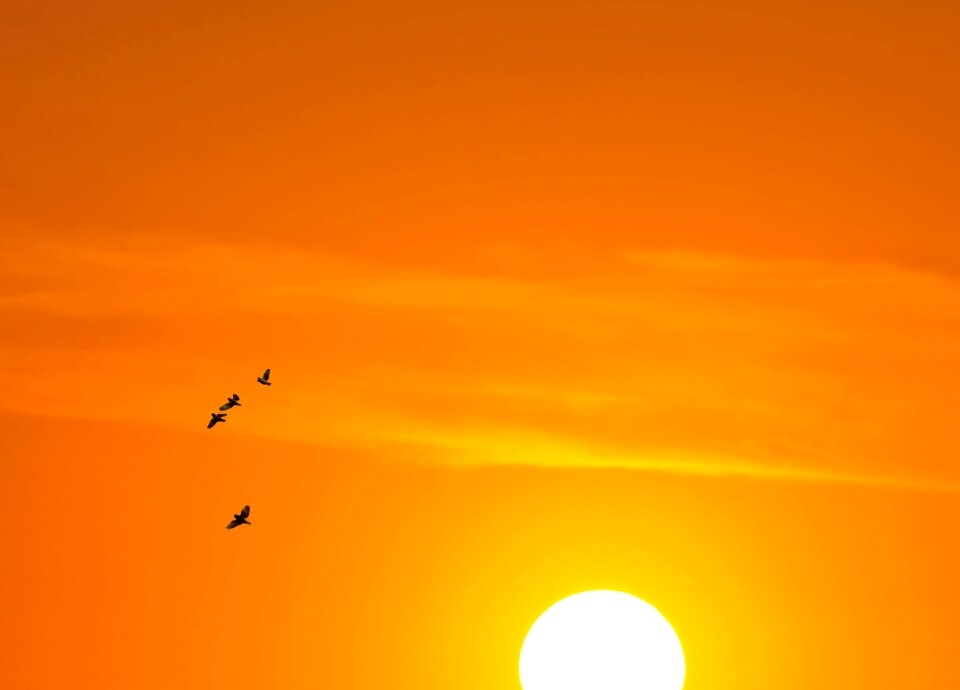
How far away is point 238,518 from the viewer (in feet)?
519

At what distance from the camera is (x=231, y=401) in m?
157

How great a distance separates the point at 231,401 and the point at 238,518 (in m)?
7.49
